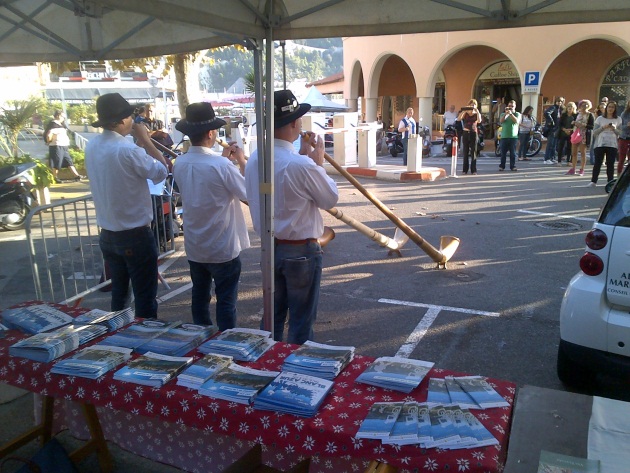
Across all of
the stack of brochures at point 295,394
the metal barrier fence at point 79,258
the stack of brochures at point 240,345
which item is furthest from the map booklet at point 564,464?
the metal barrier fence at point 79,258

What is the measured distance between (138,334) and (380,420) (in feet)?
4.87

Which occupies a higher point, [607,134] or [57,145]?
[607,134]

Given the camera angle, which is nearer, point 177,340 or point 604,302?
point 177,340

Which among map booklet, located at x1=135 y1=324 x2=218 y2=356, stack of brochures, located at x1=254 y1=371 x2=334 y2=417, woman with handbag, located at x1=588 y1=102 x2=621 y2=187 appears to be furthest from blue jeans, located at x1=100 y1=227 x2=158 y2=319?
woman with handbag, located at x1=588 y1=102 x2=621 y2=187

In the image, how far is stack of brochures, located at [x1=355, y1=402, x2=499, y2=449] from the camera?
72.0 inches

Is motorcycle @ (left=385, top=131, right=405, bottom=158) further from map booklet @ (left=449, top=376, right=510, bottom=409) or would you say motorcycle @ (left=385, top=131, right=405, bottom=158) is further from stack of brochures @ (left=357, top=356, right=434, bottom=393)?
map booklet @ (left=449, top=376, right=510, bottom=409)

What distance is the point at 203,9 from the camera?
112 inches

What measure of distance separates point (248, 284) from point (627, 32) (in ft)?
56.2

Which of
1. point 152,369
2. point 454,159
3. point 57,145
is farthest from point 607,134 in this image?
point 57,145

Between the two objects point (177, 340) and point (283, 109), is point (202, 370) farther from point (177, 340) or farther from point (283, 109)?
point (283, 109)

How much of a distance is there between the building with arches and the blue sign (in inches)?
2.0

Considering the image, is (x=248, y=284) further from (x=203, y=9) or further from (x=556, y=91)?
(x=556, y=91)

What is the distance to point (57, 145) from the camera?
47.3ft

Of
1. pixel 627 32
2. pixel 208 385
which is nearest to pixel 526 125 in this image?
pixel 627 32
